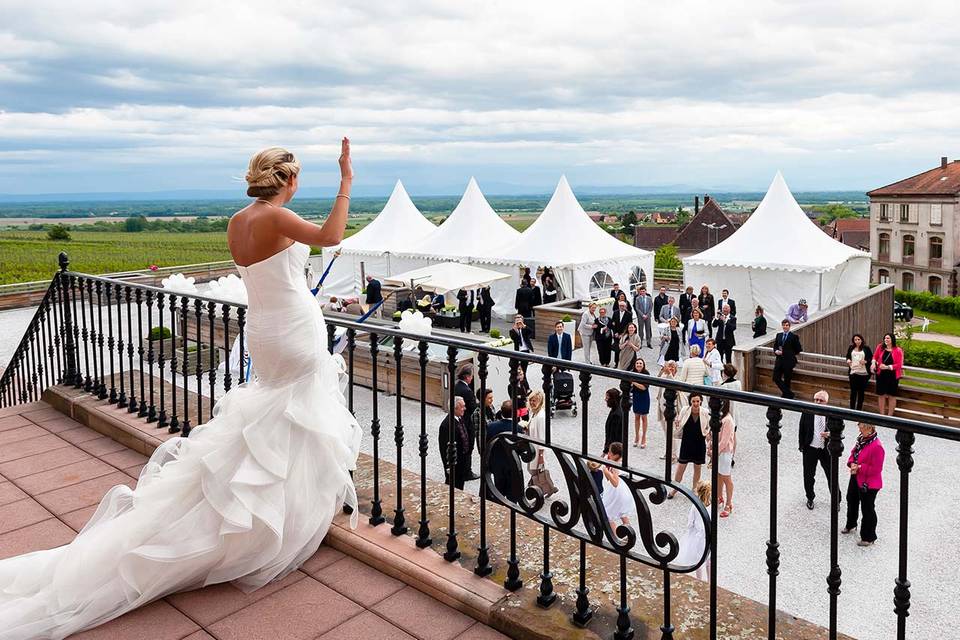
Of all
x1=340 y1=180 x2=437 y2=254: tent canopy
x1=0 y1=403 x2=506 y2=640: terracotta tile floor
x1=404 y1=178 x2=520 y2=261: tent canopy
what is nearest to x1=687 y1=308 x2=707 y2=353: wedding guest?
x1=404 y1=178 x2=520 y2=261: tent canopy

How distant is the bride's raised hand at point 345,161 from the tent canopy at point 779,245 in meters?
20.5

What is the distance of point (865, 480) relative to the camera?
7.48 meters

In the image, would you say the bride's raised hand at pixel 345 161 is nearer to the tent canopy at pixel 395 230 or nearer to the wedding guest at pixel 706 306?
the wedding guest at pixel 706 306

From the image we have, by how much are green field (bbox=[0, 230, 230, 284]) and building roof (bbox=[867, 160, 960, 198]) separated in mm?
59502

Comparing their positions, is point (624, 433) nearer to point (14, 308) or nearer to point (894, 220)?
point (14, 308)

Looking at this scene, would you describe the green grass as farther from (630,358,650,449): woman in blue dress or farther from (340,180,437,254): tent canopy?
(630,358,650,449): woman in blue dress

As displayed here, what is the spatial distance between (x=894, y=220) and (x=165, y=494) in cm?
8067

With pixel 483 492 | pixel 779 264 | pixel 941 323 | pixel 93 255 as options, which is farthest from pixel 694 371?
pixel 93 255

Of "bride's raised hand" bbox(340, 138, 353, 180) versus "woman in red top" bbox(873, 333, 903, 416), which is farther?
"woman in red top" bbox(873, 333, 903, 416)

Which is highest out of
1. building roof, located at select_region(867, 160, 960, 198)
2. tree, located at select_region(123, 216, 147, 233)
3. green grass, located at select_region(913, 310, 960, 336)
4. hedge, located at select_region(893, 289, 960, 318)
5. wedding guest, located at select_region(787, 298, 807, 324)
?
building roof, located at select_region(867, 160, 960, 198)

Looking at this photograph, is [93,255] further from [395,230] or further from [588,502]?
A: [588,502]

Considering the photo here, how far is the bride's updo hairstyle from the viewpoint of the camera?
3.04 meters

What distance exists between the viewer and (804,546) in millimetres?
7984

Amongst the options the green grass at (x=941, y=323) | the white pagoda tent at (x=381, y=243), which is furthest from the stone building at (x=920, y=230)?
the white pagoda tent at (x=381, y=243)
